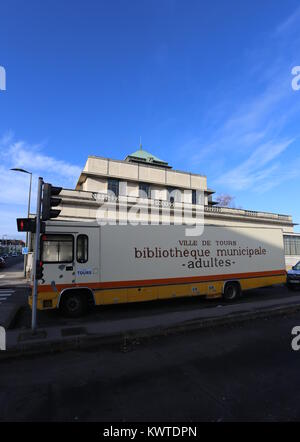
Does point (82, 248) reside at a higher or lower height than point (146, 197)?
lower

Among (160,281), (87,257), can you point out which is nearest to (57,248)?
(87,257)

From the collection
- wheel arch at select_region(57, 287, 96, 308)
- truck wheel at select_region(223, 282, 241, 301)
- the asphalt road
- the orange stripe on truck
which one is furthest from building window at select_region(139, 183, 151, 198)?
the asphalt road

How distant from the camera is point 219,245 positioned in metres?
11.3

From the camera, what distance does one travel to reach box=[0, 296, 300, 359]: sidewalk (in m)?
5.97

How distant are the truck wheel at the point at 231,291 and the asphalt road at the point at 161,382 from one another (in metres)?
4.75

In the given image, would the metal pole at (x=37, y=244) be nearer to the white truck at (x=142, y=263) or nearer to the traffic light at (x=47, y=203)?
the traffic light at (x=47, y=203)

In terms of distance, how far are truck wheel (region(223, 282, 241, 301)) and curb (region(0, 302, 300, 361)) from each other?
2525 millimetres

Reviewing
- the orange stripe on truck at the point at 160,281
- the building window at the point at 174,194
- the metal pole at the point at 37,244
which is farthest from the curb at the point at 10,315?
the building window at the point at 174,194

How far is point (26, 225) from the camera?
6836mm

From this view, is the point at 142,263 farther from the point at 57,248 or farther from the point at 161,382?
the point at 161,382

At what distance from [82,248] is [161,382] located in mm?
5571

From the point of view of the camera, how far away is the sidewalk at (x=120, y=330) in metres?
5.97
